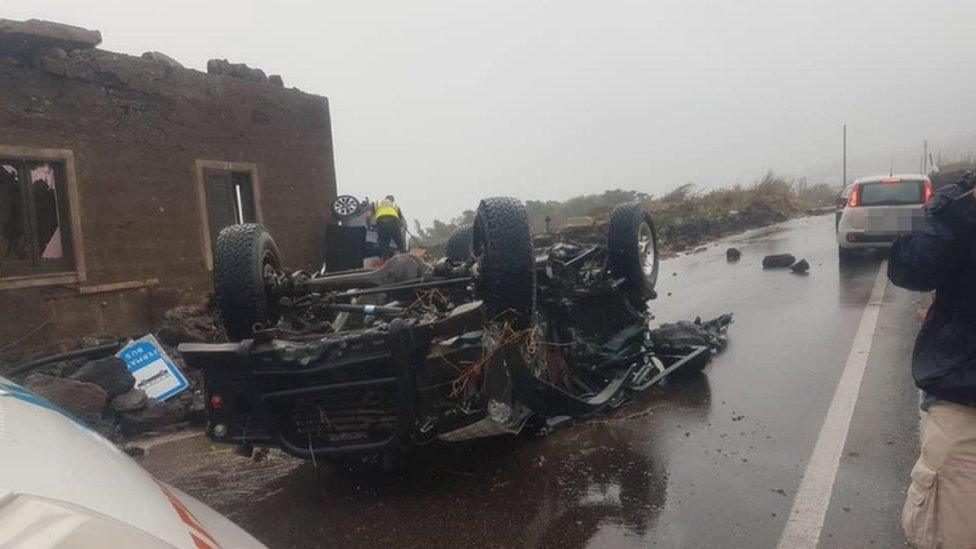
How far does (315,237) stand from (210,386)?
7671 mm

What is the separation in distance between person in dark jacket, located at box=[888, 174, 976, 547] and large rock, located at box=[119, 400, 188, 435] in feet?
18.6

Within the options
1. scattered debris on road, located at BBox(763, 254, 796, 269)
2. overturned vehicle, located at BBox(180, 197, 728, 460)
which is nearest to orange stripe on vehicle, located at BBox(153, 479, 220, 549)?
overturned vehicle, located at BBox(180, 197, 728, 460)

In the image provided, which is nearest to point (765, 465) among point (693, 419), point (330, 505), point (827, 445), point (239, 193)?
point (827, 445)

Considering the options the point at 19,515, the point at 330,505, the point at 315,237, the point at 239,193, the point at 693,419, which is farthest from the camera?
the point at 315,237

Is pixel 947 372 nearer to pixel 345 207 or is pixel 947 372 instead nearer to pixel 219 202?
pixel 219 202

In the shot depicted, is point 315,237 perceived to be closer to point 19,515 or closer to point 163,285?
point 163,285

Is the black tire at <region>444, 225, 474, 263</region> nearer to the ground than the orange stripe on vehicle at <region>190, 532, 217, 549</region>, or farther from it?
farther from it

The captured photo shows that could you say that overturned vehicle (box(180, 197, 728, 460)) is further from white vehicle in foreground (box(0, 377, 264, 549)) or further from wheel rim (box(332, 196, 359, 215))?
wheel rim (box(332, 196, 359, 215))

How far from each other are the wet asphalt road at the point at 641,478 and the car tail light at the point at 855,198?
225 inches

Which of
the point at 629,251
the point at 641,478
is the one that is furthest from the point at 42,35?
the point at 641,478

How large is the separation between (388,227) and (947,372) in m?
8.52

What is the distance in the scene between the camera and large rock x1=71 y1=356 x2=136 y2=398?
6.13m

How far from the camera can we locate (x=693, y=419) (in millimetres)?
4863

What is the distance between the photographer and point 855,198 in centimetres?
1143
